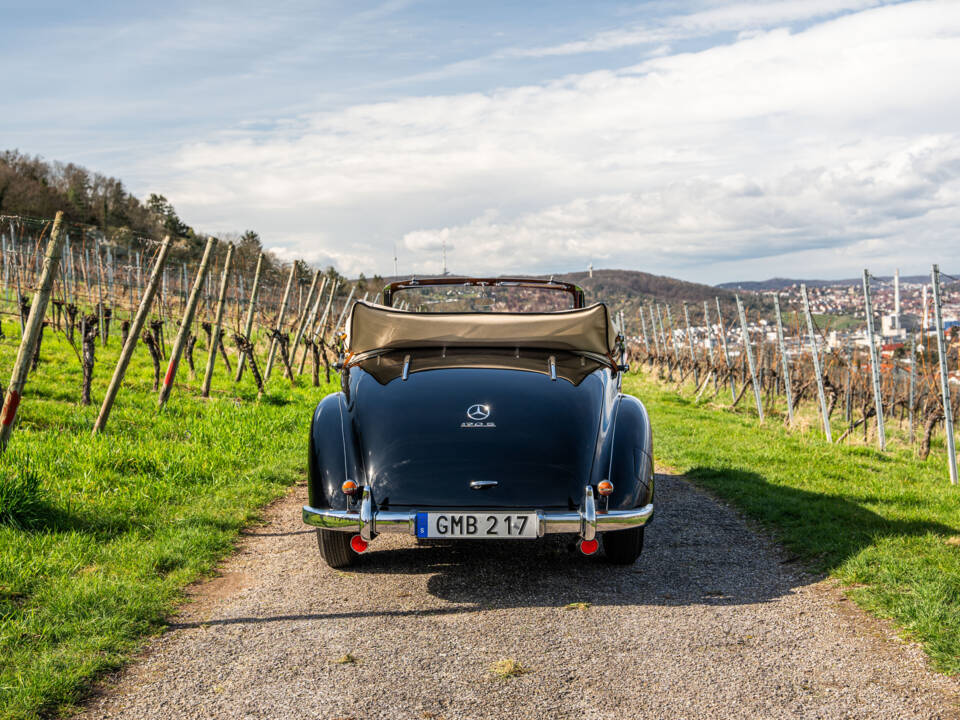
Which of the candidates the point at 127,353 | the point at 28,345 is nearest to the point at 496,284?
the point at 28,345

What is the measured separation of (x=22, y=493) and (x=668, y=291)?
6836 cm

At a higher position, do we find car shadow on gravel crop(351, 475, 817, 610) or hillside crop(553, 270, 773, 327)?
hillside crop(553, 270, 773, 327)

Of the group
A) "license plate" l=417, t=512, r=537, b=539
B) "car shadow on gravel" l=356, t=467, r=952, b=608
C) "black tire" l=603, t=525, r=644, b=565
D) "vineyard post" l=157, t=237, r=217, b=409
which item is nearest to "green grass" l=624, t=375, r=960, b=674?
"car shadow on gravel" l=356, t=467, r=952, b=608

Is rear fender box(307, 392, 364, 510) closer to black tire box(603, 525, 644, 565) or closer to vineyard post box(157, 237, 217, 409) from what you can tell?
black tire box(603, 525, 644, 565)

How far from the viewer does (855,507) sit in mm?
6758

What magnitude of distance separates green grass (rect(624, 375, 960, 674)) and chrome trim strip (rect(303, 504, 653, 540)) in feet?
4.40

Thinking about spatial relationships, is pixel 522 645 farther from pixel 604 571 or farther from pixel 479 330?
pixel 479 330

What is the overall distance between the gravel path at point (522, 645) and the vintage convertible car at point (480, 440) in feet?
1.25

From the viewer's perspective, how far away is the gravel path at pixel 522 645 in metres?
3.11

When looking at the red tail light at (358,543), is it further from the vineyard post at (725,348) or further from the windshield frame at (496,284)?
the vineyard post at (725,348)

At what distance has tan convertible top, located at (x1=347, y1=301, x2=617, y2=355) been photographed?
5562 millimetres

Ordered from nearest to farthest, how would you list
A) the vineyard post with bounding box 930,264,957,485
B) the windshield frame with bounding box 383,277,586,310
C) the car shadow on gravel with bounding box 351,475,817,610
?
the car shadow on gravel with bounding box 351,475,817,610 < the windshield frame with bounding box 383,277,586,310 < the vineyard post with bounding box 930,264,957,485

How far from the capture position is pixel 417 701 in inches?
123

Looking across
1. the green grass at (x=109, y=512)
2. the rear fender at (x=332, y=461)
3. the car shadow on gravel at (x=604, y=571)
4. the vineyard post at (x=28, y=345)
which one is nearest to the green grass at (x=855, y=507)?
the car shadow on gravel at (x=604, y=571)
